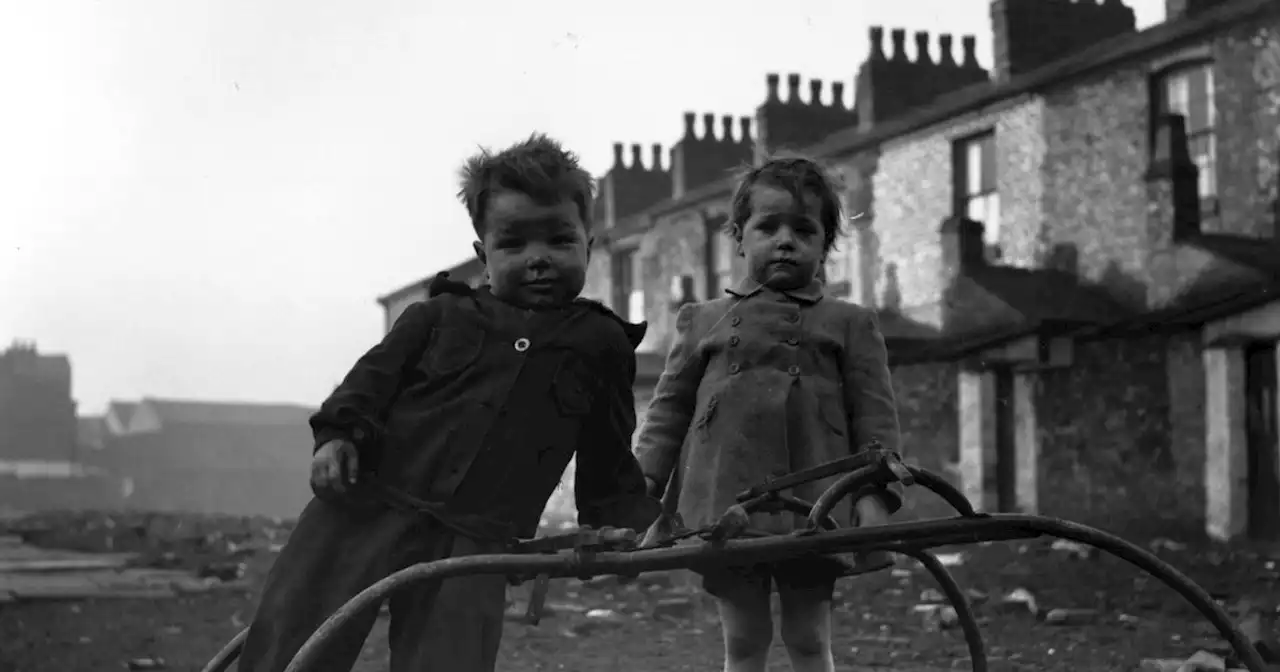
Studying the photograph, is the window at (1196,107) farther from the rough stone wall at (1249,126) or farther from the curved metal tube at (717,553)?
the curved metal tube at (717,553)

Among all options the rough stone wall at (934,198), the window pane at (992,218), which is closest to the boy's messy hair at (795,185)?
the rough stone wall at (934,198)

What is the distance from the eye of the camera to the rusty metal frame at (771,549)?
7.33ft

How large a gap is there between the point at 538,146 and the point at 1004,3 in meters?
16.0

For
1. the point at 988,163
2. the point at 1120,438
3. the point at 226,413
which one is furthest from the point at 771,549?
the point at 226,413

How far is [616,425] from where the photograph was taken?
10.1ft

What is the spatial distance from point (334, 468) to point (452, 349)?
375mm

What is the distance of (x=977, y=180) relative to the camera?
18594 mm

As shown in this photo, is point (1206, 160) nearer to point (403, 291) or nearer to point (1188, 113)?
point (1188, 113)

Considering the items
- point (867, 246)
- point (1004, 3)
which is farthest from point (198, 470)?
point (1004, 3)

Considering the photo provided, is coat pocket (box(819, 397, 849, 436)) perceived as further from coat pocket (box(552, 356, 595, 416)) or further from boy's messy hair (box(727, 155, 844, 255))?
coat pocket (box(552, 356, 595, 416))

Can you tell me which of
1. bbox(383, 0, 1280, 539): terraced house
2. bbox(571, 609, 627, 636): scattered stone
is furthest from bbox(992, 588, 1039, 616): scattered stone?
bbox(383, 0, 1280, 539): terraced house

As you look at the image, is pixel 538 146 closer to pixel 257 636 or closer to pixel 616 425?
pixel 616 425

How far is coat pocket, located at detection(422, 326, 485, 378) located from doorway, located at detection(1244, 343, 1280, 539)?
12554 millimetres

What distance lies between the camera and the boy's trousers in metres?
2.80
